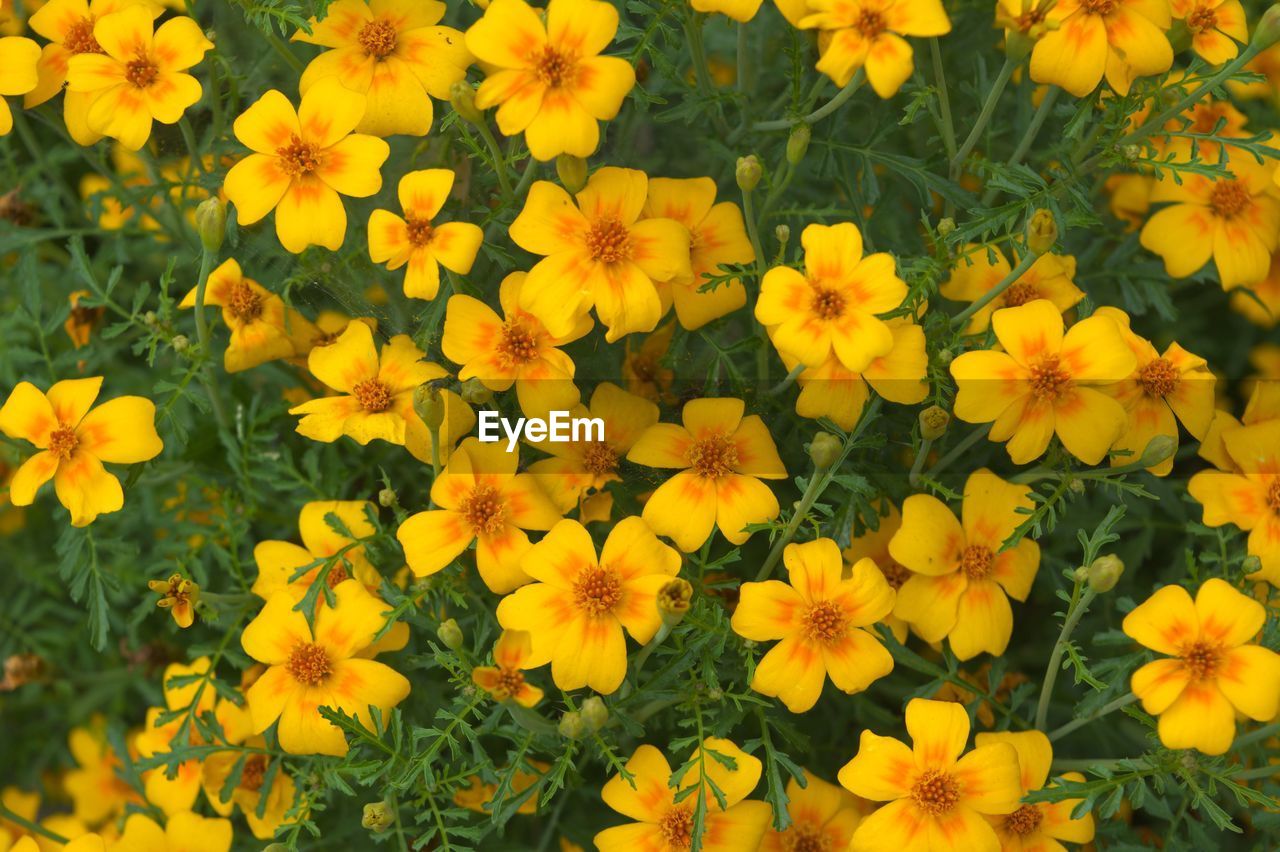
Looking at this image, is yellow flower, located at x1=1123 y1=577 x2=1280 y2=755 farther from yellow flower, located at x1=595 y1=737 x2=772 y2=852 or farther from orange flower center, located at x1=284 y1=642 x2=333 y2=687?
orange flower center, located at x1=284 y1=642 x2=333 y2=687

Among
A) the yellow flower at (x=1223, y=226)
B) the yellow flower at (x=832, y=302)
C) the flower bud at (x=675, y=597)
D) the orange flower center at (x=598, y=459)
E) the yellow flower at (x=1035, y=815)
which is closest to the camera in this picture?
the flower bud at (x=675, y=597)

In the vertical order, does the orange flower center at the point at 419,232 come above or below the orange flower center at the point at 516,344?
above

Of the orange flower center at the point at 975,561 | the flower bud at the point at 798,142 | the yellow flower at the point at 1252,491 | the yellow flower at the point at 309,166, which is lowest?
the orange flower center at the point at 975,561

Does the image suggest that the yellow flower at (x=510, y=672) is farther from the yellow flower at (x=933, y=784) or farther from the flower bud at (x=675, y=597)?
the yellow flower at (x=933, y=784)

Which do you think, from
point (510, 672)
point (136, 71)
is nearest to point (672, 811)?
point (510, 672)

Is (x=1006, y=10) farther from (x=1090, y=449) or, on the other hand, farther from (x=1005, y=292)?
(x=1090, y=449)

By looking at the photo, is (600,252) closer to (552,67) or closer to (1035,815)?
(552,67)

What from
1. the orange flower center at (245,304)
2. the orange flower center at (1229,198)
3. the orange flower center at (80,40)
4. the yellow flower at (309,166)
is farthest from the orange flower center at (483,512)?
the orange flower center at (1229,198)
